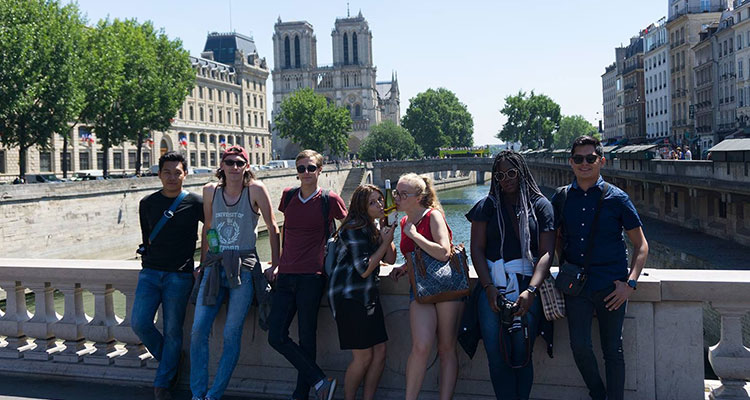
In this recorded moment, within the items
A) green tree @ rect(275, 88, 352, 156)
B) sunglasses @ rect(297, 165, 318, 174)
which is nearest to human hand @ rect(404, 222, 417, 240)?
sunglasses @ rect(297, 165, 318, 174)

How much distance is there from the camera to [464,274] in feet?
16.8

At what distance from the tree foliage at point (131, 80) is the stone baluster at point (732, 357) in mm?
37062

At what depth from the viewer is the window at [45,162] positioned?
53.4 meters

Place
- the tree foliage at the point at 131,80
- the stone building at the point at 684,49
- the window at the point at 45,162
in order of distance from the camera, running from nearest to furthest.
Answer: the tree foliage at the point at 131,80
the window at the point at 45,162
the stone building at the point at 684,49

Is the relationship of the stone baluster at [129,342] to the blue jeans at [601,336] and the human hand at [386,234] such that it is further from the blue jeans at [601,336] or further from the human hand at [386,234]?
the blue jeans at [601,336]

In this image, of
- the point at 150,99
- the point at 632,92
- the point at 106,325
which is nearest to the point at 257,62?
the point at 632,92

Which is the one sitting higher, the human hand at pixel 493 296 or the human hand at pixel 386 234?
the human hand at pixel 386 234

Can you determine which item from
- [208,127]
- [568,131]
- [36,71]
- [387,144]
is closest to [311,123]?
[208,127]

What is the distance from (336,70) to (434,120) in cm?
1921

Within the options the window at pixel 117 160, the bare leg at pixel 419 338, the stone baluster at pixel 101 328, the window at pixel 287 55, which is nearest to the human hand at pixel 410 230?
the bare leg at pixel 419 338

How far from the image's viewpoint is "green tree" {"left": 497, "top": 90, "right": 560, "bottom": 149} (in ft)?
404

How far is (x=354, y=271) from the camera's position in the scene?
528 cm

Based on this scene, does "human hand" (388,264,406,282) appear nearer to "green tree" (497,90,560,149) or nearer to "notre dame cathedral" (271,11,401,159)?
"green tree" (497,90,560,149)

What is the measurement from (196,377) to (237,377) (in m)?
0.44
